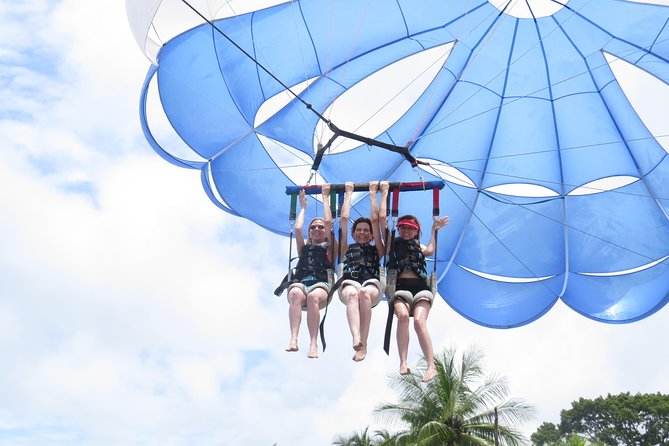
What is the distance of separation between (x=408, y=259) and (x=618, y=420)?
31048 millimetres

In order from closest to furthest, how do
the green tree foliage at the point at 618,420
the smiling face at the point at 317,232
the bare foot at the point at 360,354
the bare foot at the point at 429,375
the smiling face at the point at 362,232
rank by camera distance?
the bare foot at the point at 360,354
the bare foot at the point at 429,375
the smiling face at the point at 362,232
the smiling face at the point at 317,232
the green tree foliage at the point at 618,420

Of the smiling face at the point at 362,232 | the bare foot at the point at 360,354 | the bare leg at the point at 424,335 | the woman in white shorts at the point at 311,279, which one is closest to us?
the bare foot at the point at 360,354

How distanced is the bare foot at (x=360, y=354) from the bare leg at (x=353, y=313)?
31 millimetres

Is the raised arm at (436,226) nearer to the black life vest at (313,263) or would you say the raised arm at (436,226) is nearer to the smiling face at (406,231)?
the smiling face at (406,231)

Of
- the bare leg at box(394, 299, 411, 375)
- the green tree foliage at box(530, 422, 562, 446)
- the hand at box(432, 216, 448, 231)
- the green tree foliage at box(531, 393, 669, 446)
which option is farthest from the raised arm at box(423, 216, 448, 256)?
the green tree foliage at box(530, 422, 562, 446)

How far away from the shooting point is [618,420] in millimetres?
34781

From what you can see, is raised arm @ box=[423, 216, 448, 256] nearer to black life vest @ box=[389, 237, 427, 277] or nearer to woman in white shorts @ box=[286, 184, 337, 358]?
black life vest @ box=[389, 237, 427, 277]

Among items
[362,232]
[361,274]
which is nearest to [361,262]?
[361,274]

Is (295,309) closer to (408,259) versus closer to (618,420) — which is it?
(408,259)

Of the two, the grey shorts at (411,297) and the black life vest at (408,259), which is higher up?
the black life vest at (408,259)

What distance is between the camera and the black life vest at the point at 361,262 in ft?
21.0

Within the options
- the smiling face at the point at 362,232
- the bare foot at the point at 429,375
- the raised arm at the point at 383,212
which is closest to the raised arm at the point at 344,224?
the smiling face at the point at 362,232

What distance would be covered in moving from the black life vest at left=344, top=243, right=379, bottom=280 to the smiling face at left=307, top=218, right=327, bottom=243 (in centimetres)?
33

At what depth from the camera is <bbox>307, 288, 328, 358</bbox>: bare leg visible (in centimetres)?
633
